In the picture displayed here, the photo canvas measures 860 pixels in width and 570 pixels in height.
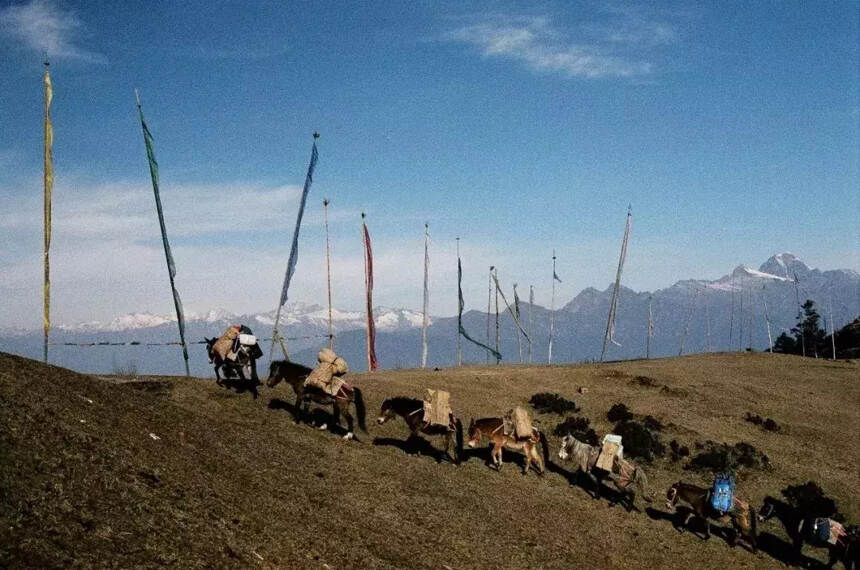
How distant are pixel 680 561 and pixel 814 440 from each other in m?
20.9

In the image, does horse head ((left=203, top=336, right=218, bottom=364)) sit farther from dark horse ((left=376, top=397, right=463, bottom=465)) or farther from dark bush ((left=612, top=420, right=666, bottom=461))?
dark bush ((left=612, top=420, right=666, bottom=461))

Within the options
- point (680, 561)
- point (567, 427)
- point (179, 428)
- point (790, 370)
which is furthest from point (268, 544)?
point (790, 370)

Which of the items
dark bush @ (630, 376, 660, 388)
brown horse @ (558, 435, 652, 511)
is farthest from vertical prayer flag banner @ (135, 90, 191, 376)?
dark bush @ (630, 376, 660, 388)

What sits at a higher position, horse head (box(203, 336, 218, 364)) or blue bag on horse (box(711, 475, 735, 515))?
horse head (box(203, 336, 218, 364))

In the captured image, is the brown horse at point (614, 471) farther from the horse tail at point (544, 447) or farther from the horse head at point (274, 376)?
the horse head at point (274, 376)

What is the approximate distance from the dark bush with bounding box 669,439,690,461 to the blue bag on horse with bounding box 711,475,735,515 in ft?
33.3

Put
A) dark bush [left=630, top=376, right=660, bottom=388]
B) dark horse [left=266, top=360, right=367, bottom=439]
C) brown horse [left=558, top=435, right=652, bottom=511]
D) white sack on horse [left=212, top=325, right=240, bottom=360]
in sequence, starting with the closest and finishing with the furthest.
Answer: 1. dark horse [left=266, top=360, right=367, bottom=439]
2. brown horse [left=558, top=435, right=652, bottom=511]
3. white sack on horse [left=212, top=325, right=240, bottom=360]
4. dark bush [left=630, top=376, right=660, bottom=388]

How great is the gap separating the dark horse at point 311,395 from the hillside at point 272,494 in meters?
0.84

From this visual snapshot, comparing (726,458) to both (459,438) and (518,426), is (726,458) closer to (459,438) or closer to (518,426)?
(518,426)

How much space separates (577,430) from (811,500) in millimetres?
10382

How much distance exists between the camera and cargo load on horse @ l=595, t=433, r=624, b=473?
24.4m

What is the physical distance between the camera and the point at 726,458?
31812 millimetres

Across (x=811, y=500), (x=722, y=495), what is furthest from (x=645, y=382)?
(x=722, y=495)

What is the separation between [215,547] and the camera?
12.6m
